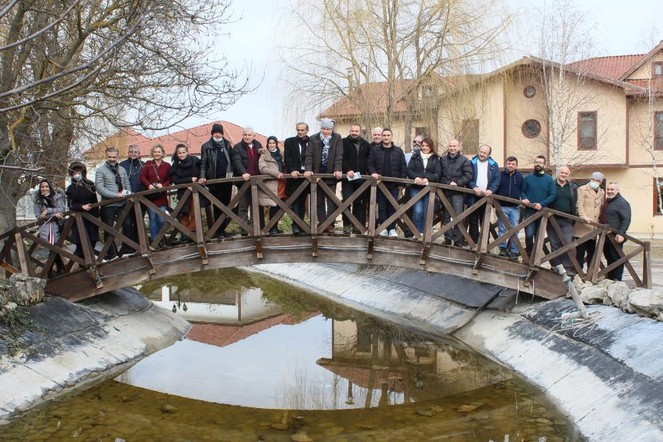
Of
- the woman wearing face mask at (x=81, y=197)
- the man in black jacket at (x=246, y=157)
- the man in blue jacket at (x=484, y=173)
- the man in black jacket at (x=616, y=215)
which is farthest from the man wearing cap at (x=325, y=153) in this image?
Answer: the man in black jacket at (x=616, y=215)

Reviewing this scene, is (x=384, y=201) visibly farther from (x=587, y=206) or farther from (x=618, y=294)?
(x=618, y=294)

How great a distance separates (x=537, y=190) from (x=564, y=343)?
298 centimetres

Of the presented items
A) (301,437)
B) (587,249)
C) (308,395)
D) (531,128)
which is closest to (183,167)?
(308,395)

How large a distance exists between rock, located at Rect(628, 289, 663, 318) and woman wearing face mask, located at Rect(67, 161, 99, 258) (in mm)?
8242

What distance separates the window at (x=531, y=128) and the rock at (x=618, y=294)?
68.3ft

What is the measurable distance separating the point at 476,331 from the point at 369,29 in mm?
12738

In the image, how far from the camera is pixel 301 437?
28.2ft

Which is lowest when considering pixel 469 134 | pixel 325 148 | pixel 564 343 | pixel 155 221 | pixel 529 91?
pixel 564 343

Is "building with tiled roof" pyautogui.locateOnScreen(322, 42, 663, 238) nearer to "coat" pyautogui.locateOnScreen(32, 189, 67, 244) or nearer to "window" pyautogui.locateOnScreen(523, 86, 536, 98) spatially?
"window" pyautogui.locateOnScreen(523, 86, 536, 98)

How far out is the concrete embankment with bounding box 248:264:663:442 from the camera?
322 inches

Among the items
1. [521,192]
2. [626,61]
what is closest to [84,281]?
[521,192]

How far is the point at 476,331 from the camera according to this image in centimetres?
1330

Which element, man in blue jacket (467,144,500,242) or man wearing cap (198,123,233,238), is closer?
man wearing cap (198,123,233,238)

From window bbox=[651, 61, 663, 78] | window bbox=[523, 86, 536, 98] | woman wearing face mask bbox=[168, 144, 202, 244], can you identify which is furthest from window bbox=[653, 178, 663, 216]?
woman wearing face mask bbox=[168, 144, 202, 244]
